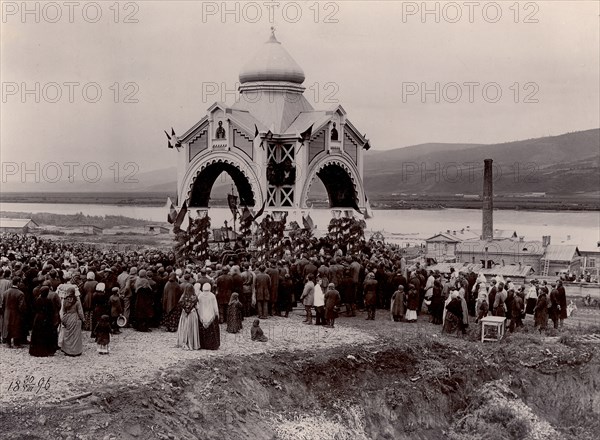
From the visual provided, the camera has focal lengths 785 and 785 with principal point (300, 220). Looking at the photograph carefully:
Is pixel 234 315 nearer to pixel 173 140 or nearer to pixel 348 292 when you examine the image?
pixel 348 292

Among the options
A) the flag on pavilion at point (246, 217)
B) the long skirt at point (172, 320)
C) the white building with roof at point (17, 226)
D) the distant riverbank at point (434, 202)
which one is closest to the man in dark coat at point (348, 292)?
the long skirt at point (172, 320)

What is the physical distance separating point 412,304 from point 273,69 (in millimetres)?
12167

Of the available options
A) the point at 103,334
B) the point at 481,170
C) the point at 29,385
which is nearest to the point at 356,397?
the point at 103,334

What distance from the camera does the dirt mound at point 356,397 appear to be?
489 inches

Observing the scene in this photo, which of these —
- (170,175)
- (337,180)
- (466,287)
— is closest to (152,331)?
(466,287)

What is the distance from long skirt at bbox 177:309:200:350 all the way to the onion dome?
1479 centimetres

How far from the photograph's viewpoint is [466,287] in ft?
69.0

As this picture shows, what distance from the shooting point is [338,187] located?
100 ft

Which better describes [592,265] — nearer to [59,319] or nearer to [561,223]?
[561,223]

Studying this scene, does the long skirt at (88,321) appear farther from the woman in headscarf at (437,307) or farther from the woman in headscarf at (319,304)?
the woman in headscarf at (437,307)

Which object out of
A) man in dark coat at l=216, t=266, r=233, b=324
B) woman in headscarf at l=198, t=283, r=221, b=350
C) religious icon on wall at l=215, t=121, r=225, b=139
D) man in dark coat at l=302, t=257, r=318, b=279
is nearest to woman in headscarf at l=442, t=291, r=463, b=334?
man in dark coat at l=302, t=257, r=318, b=279

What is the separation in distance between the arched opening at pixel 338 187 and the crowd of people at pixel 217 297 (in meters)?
5.75

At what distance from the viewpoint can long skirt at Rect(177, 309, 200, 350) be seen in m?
15.7

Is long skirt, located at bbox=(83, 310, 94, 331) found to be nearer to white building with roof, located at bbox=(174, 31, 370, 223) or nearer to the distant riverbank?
white building with roof, located at bbox=(174, 31, 370, 223)
